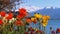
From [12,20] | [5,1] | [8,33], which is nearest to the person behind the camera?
[8,33]

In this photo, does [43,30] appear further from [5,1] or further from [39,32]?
[5,1]

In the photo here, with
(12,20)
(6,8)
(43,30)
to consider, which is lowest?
(6,8)

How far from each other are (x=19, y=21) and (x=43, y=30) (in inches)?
18.7

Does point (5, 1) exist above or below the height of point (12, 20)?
below

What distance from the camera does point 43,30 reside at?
325 cm

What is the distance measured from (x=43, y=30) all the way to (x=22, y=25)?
16.3 inches

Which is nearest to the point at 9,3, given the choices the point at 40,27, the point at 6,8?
the point at 6,8

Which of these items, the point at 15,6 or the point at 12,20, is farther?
the point at 15,6

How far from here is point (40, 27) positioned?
328cm

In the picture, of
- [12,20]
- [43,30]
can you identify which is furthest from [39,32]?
[12,20]

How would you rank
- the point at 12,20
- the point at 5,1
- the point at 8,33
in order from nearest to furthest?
the point at 8,33 → the point at 12,20 → the point at 5,1

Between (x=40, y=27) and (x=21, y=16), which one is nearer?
(x=21, y=16)

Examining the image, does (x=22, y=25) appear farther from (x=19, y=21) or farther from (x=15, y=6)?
(x=15, y=6)

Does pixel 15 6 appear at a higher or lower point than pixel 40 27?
lower
